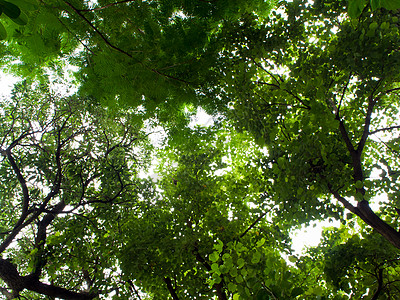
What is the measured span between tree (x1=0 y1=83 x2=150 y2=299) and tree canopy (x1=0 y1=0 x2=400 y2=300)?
39 mm

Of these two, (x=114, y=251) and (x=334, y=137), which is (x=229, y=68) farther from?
(x=114, y=251)

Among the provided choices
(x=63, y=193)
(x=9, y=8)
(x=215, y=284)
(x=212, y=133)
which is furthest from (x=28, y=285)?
(x=9, y=8)

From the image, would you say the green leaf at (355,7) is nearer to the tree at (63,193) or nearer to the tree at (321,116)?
the tree at (321,116)

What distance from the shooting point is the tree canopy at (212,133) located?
2.31m

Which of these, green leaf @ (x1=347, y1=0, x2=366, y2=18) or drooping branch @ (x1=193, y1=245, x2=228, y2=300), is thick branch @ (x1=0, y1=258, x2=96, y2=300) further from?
green leaf @ (x1=347, y1=0, x2=366, y2=18)

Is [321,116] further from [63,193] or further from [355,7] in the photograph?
[63,193]

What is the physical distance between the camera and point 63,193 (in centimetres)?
445

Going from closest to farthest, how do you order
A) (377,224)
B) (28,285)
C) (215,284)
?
(377,224) < (215,284) < (28,285)

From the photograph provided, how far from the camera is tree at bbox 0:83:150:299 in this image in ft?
13.4

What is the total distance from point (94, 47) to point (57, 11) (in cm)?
63

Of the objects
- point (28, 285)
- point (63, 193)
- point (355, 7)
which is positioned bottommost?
point (355, 7)

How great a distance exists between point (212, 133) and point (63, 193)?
324 cm

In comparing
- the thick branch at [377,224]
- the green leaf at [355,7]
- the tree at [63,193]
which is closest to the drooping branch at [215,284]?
the tree at [63,193]

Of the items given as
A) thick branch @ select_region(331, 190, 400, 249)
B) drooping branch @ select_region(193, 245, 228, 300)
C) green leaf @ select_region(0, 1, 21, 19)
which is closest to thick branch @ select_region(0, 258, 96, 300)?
drooping branch @ select_region(193, 245, 228, 300)
